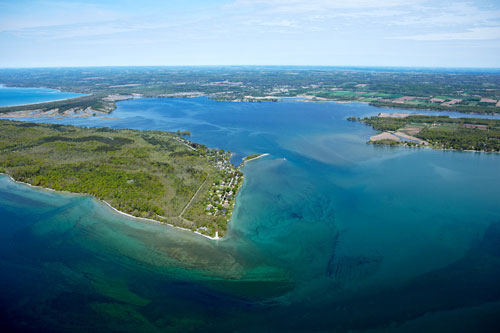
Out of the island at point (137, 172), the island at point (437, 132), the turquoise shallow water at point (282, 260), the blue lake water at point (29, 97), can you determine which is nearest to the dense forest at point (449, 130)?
the island at point (437, 132)

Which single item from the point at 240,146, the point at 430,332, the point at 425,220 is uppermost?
the point at 240,146

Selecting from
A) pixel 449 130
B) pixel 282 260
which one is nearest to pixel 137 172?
pixel 282 260

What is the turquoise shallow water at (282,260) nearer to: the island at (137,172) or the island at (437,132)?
the island at (137,172)

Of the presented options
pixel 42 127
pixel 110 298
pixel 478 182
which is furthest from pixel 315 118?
pixel 110 298

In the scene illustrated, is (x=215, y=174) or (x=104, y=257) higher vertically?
(x=215, y=174)

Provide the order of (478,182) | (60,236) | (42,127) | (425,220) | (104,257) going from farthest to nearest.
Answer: (42,127)
(478,182)
(425,220)
(60,236)
(104,257)

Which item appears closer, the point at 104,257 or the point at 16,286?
the point at 16,286

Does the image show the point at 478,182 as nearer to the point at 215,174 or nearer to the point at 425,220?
the point at 425,220

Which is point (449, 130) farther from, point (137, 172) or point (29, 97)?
point (29, 97)
